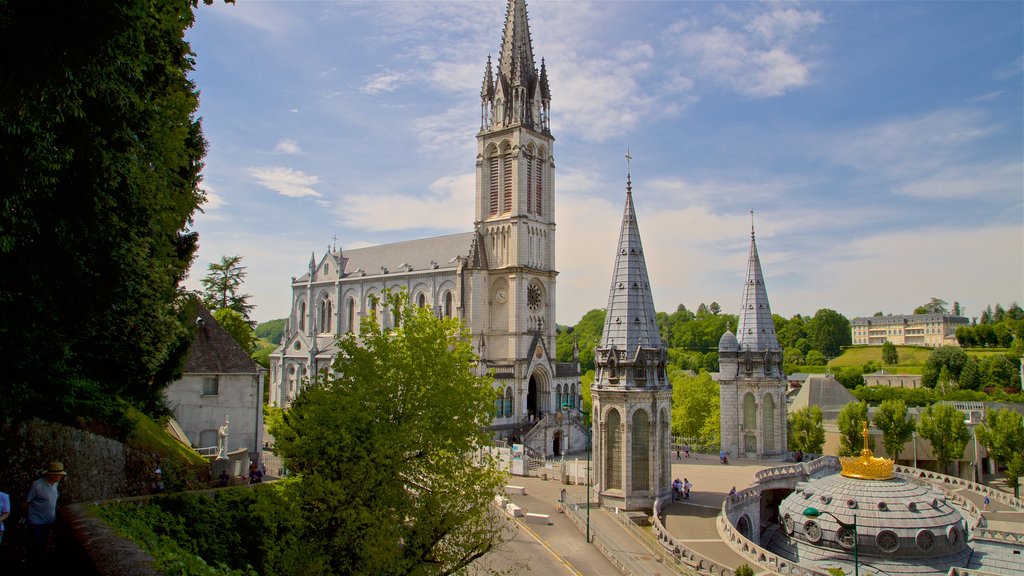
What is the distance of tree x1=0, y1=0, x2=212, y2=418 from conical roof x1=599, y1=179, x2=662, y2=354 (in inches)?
827

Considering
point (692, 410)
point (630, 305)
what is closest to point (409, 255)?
point (692, 410)

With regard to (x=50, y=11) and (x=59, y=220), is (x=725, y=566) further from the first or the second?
(x=50, y=11)

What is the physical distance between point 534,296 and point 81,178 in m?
54.1

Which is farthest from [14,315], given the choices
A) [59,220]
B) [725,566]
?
[725,566]

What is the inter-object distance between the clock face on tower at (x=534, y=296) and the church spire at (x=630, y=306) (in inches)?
1224

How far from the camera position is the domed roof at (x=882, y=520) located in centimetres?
2522

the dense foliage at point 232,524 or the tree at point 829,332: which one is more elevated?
the tree at point 829,332

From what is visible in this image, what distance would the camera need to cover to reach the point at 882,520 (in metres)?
25.5

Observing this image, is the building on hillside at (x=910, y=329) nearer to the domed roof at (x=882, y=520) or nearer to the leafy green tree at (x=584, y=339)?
the leafy green tree at (x=584, y=339)

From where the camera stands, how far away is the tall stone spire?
6581cm

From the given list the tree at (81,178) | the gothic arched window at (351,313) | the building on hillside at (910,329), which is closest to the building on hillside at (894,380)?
the building on hillside at (910,329)

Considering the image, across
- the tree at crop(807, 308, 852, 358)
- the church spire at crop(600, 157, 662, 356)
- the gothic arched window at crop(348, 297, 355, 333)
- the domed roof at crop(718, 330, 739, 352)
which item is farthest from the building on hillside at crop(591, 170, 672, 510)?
the tree at crop(807, 308, 852, 358)

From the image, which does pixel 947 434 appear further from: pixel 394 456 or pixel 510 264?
pixel 394 456

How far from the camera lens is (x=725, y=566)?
22672 millimetres
